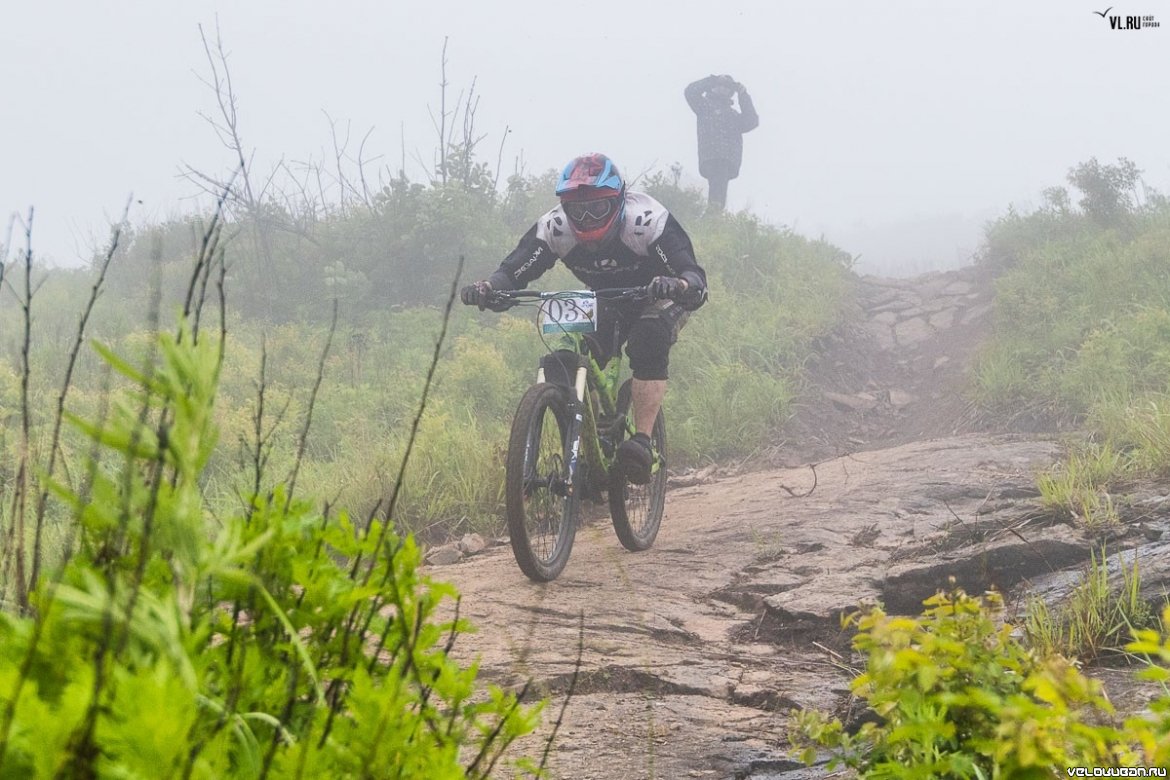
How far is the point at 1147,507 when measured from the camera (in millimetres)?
4676

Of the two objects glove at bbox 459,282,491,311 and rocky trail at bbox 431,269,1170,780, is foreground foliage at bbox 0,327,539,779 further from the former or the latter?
glove at bbox 459,282,491,311

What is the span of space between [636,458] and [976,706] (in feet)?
11.5

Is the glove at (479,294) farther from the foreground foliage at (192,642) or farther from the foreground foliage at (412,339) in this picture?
the foreground foliage at (192,642)

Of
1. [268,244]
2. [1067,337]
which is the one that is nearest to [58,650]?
[1067,337]

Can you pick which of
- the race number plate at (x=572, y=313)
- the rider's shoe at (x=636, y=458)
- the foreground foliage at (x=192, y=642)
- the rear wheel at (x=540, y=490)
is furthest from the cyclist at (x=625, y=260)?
the foreground foliage at (x=192, y=642)

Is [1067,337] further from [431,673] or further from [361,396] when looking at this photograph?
[431,673]

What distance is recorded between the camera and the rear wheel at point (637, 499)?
546 centimetres

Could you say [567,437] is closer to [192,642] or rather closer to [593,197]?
[593,197]

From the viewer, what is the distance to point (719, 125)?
2233cm

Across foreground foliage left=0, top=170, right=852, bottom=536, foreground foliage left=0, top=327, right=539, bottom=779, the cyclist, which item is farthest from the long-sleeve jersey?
foreground foliage left=0, top=327, right=539, bottom=779

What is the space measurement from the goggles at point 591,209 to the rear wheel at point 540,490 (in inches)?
44.3

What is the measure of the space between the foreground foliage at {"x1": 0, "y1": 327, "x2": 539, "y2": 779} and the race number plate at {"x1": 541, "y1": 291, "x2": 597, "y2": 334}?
11.9 ft

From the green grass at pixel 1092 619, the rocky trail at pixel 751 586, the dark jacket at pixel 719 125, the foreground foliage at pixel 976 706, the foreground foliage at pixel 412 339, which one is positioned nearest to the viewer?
the foreground foliage at pixel 976 706

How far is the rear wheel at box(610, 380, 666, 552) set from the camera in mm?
5457
